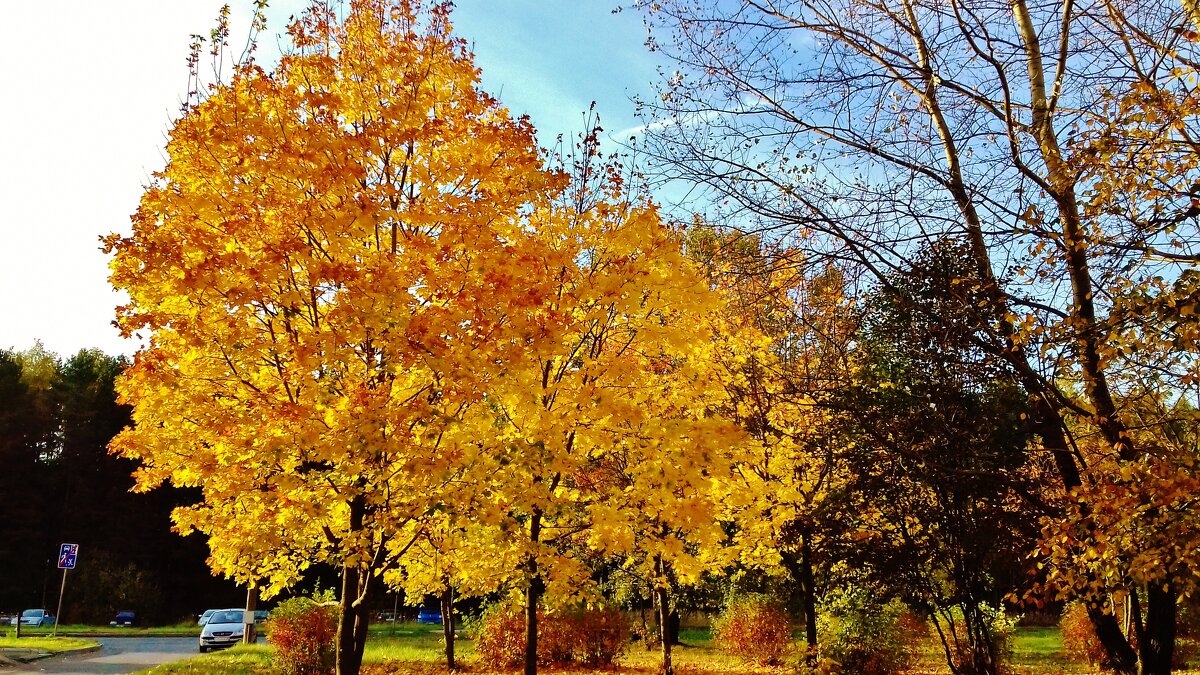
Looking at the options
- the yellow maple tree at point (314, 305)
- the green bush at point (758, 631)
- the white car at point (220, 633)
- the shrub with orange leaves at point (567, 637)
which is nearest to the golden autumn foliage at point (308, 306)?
the yellow maple tree at point (314, 305)

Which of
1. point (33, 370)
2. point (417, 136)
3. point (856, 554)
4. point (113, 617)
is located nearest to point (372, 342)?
point (417, 136)

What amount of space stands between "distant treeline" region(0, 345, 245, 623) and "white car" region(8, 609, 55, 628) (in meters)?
0.84

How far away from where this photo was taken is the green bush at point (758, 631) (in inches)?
682

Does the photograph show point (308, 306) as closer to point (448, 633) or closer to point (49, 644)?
point (448, 633)

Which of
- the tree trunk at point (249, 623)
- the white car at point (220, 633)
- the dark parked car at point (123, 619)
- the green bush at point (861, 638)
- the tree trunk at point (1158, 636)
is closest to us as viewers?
the tree trunk at point (1158, 636)

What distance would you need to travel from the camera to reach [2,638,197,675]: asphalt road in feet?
54.1

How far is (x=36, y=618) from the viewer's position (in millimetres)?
32500

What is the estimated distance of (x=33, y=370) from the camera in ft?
139

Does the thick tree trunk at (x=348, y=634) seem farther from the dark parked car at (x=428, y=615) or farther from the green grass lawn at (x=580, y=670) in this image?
the dark parked car at (x=428, y=615)

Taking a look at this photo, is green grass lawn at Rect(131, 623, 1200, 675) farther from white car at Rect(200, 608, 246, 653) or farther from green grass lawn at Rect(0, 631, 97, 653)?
green grass lawn at Rect(0, 631, 97, 653)

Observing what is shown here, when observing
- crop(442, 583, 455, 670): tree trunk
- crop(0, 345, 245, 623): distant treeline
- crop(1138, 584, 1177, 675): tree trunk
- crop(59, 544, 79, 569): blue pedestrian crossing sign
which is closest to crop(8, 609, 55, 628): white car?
crop(0, 345, 245, 623): distant treeline

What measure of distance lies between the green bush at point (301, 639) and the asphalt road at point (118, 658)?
14.1 feet

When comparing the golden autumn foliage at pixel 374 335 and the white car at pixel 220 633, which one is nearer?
the golden autumn foliage at pixel 374 335

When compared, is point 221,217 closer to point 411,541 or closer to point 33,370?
point 411,541
